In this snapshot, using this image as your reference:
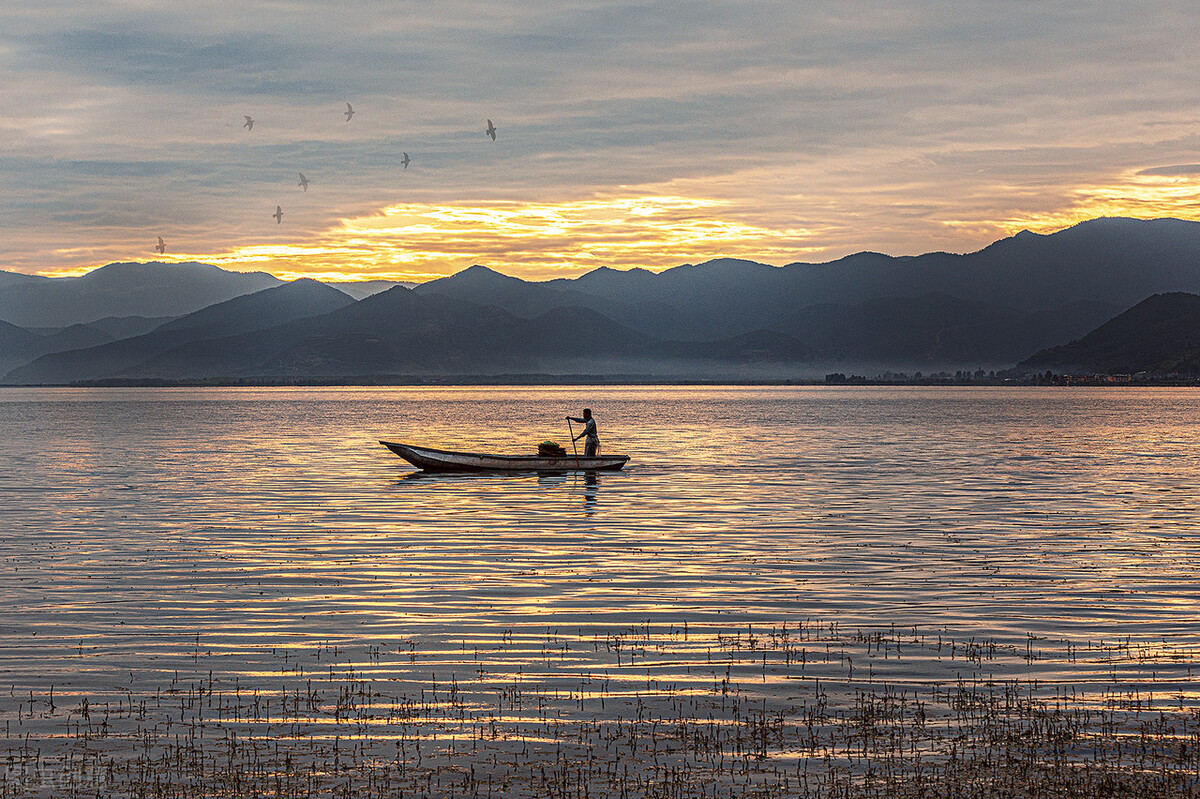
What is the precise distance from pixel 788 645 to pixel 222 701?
9360mm

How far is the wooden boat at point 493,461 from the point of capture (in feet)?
201

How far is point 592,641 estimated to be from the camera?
22109 millimetres

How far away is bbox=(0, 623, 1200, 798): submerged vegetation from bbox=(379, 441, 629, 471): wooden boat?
128 feet

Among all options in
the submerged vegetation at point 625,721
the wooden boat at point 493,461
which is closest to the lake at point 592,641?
the submerged vegetation at point 625,721

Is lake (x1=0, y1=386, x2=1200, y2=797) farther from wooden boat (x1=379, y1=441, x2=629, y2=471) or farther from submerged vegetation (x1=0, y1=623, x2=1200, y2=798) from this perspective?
wooden boat (x1=379, y1=441, x2=629, y2=471)

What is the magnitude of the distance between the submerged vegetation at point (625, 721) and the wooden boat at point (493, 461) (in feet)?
128

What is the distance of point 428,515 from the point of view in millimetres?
44938

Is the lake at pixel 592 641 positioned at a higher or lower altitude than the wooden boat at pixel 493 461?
lower

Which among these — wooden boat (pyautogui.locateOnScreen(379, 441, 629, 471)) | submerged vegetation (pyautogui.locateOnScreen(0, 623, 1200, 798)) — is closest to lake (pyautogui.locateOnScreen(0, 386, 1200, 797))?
submerged vegetation (pyautogui.locateOnScreen(0, 623, 1200, 798))

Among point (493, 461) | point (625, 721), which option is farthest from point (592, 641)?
point (493, 461)

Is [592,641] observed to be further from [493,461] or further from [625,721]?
[493,461]

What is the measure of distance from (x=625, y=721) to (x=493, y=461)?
45.5 metres

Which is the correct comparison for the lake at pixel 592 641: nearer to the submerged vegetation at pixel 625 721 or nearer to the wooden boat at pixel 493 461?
the submerged vegetation at pixel 625 721

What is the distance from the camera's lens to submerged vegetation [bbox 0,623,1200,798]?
14172 mm
